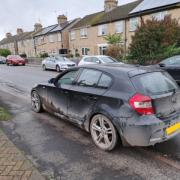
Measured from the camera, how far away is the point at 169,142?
423cm

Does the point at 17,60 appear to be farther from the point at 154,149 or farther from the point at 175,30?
the point at 154,149

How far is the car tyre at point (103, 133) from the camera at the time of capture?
3834 millimetres

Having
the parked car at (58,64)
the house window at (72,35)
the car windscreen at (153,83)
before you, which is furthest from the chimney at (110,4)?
the car windscreen at (153,83)

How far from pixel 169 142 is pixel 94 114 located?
1.52 metres

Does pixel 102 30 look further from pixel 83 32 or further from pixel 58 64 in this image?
pixel 58 64

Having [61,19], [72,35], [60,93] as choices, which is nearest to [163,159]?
[60,93]

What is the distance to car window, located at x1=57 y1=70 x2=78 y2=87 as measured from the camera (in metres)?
4.94

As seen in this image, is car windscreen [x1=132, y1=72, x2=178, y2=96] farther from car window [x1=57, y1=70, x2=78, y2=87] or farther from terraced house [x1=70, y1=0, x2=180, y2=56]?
terraced house [x1=70, y1=0, x2=180, y2=56]

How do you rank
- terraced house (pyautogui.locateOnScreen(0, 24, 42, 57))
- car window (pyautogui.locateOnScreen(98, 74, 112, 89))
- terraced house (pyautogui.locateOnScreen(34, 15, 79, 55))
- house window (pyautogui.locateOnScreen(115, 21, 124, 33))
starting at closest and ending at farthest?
car window (pyautogui.locateOnScreen(98, 74, 112, 89)) < house window (pyautogui.locateOnScreen(115, 21, 124, 33)) < terraced house (pyautogui.locateOnScreen(34, 15, 79, 55)) < terraced house (pyautogui.locateOnScreen(0, 24, 42, 57))

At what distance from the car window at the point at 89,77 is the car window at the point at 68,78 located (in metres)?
0.28

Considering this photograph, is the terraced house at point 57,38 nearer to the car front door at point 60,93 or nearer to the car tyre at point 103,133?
the car front door at point 60,93

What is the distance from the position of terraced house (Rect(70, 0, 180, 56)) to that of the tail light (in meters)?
18.3

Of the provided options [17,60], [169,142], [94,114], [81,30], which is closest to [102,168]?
[94,114]

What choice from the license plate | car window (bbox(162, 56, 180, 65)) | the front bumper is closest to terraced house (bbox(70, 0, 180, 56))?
car window (bbox(162, 56, 180, 65))
